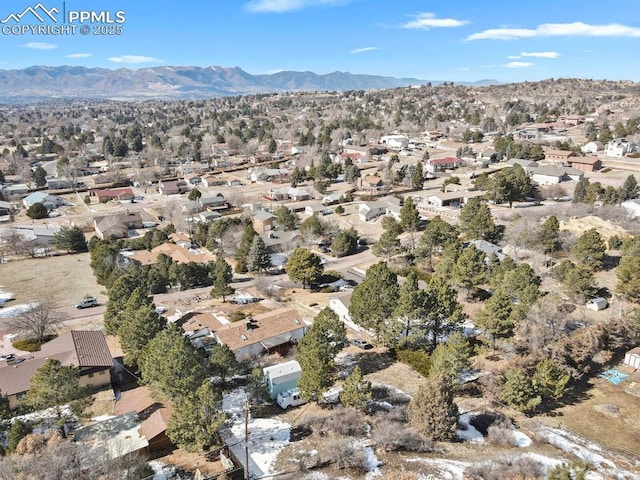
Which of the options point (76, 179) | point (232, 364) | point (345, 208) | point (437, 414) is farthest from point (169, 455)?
point (76, 179)

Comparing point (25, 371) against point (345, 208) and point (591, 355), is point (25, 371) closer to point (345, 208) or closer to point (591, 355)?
point (591, 355)

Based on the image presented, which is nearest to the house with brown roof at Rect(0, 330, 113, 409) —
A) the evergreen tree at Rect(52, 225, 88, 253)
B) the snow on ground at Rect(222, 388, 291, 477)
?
the snow on ground at Rect(222, 388, 291, 477)

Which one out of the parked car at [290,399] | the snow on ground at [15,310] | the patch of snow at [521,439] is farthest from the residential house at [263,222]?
the patch of snow at [521,439]

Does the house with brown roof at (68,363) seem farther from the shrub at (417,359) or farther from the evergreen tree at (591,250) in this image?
the evergreen tree at (591,250)

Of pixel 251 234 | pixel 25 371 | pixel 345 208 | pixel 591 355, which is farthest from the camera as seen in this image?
pixel 345 208

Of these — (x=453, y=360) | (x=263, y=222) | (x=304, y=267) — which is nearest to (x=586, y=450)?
(x=453, y=360)

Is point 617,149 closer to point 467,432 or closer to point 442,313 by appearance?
point 442,313
